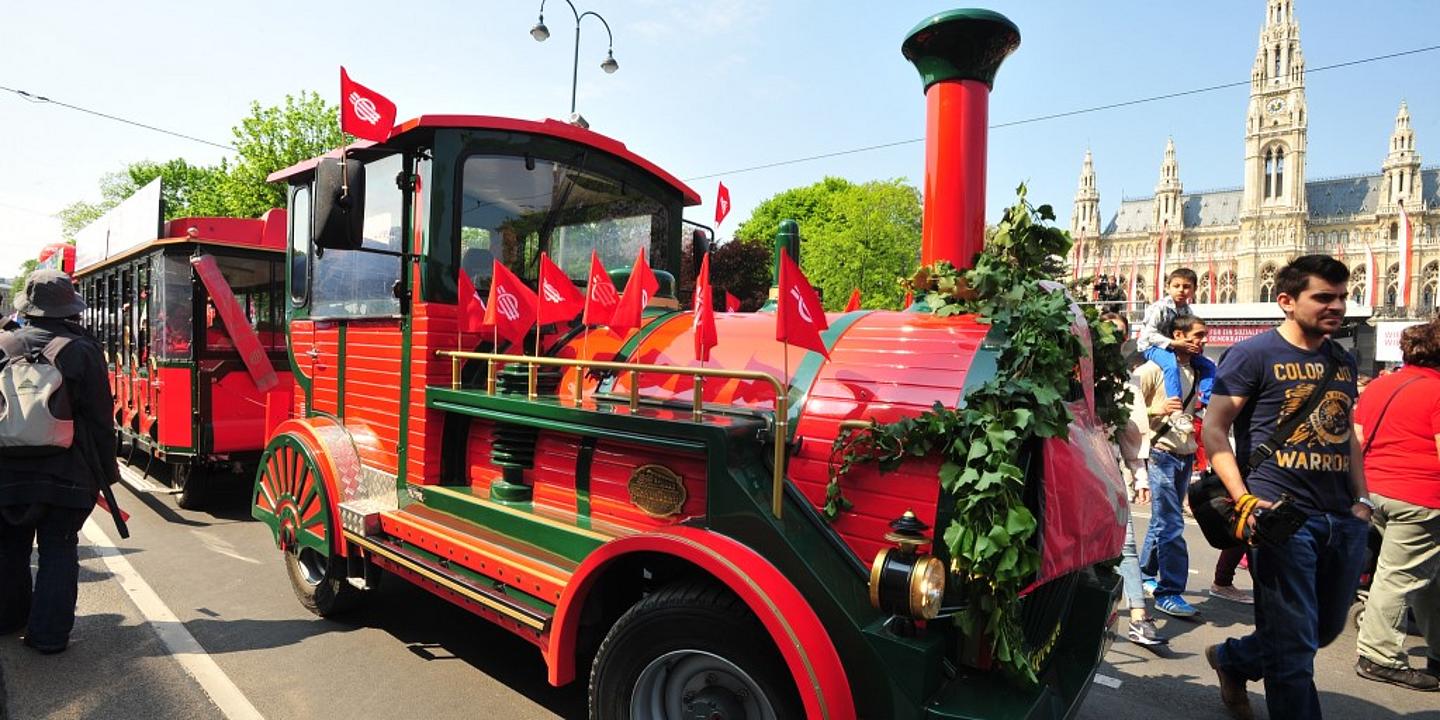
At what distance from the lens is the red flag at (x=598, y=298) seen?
3.32 metres

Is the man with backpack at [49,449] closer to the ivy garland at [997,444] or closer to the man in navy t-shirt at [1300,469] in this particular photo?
the ivy garland at [997,444]

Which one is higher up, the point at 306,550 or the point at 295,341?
the point at 295,341

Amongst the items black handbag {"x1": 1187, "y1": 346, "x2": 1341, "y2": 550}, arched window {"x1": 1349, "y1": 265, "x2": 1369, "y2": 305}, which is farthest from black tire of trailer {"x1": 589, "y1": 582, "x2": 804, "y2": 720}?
arched window {"x1": 1349, "y1": 265, "x2": 1369, "y2": 305}

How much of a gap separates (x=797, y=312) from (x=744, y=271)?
83.7 feet

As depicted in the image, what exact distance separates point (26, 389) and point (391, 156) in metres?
2.14

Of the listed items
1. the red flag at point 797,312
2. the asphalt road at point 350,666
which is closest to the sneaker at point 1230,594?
the asphalt road at point 350,666

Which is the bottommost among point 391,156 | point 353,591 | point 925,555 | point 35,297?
point 353,591

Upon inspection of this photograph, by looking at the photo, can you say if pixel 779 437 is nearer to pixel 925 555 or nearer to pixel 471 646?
pixel 925 555

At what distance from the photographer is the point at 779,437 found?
2.27m

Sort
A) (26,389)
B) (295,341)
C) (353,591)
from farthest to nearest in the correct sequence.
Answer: (295,341) → (353,591) → (26,389)

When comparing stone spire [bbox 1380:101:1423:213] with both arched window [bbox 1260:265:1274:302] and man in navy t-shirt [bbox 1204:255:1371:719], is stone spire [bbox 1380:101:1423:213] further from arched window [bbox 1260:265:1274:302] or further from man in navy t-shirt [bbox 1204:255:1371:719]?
man in navy t-shirt [bbox 1204:255:1371:719]

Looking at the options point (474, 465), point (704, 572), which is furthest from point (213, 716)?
point (704, 572)

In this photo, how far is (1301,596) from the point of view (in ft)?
9.17

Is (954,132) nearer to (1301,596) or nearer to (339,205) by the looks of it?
(1301,596)
